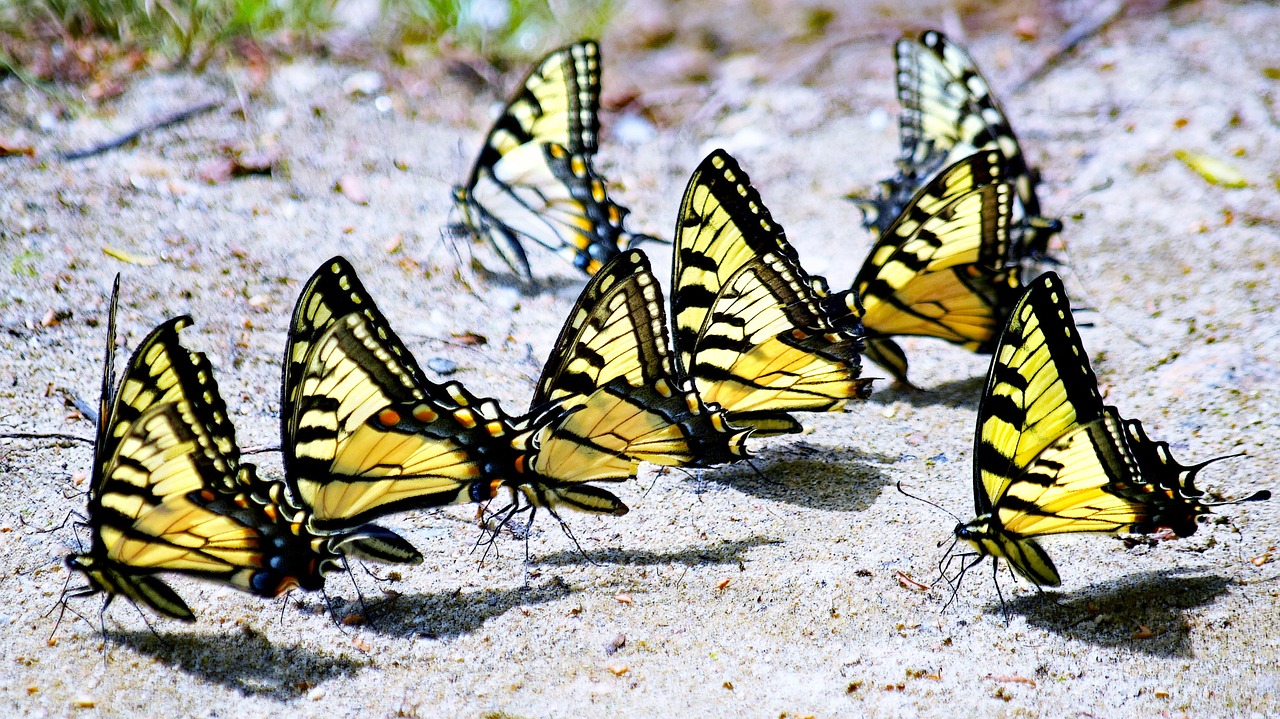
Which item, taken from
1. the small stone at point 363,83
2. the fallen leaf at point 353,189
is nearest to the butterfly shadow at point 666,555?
the fallen leaf at point 353,189

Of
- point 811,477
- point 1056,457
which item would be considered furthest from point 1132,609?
point 811,477

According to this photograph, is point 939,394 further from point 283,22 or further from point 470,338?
point 283,22

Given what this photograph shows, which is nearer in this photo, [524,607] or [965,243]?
[524,607]

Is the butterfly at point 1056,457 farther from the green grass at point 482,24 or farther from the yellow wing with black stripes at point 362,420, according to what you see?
the green grass at point 482,24

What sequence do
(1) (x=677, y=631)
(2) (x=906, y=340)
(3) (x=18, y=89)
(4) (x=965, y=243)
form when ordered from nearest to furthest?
(1) (x=677, y=631), (4) (x=965, y=243), (2) (x=906, y=340), (3) (x=18, y=89)

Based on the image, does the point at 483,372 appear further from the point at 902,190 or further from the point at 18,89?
the point at 18,89

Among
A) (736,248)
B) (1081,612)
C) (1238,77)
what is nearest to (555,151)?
(736,248)

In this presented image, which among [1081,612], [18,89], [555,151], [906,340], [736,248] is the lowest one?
[1081,612]

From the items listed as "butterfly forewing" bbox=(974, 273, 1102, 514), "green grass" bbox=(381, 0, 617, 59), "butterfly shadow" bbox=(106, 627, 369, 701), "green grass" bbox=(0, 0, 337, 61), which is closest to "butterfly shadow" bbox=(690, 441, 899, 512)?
"butterfly forewing" bbox=(974, 273, 1102, 514)
